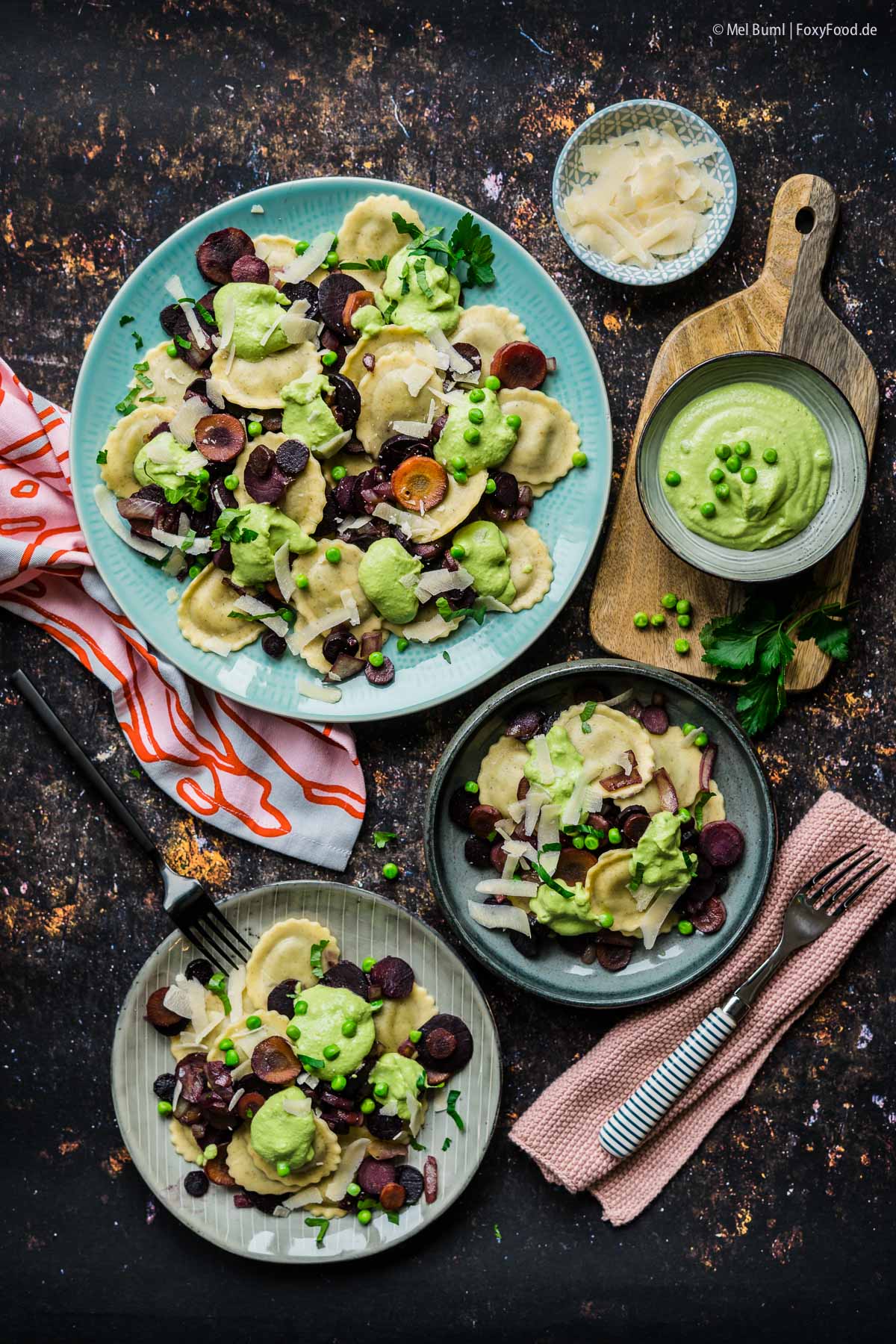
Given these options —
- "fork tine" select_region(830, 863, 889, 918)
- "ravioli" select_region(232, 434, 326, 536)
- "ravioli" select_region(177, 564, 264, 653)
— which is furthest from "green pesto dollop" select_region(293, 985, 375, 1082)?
"fork tine" select_region(830, 863, 889, 918)

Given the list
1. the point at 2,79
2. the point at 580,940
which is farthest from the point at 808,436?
the point at 2,79

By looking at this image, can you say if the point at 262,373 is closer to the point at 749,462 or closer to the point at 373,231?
the point at 373,231

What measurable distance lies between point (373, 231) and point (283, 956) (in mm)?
3367

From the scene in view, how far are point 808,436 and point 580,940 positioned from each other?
97.6 inches

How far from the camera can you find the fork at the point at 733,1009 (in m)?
4.42

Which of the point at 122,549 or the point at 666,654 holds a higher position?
the point at 122,549

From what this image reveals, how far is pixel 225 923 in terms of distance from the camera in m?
4.45

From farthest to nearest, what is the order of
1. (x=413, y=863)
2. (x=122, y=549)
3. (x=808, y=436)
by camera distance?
(x=413, y=863) → (x=122, y=549) → (x=808, y=436)

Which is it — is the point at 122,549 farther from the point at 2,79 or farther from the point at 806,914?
the point at 806,914

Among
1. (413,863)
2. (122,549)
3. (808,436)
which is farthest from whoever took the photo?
(413,863)

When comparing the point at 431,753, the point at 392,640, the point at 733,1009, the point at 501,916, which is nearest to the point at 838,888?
the point at 733,1009

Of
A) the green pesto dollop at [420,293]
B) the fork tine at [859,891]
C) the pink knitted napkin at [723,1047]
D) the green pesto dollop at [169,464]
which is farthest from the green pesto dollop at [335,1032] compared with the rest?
the green pesto dollop at [420,293]

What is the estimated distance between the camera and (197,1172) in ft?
14.8

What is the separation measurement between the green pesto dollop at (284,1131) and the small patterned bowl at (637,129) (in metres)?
3.99
